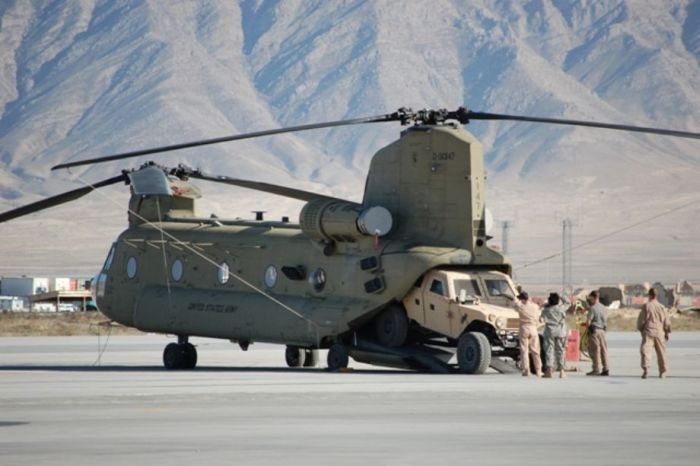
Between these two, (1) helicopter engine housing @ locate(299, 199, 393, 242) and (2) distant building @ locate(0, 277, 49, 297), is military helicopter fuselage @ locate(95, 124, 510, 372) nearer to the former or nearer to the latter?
(1) helicopter engine housing @ locate(299, 199, 393, 242)

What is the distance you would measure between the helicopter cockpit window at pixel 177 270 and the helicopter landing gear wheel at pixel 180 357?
1692 millimetres

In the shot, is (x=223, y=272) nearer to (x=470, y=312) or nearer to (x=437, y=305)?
(x=437, y=305)

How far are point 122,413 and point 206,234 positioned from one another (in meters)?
13.5

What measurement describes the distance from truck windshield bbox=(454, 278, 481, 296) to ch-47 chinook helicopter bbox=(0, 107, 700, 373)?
25mm

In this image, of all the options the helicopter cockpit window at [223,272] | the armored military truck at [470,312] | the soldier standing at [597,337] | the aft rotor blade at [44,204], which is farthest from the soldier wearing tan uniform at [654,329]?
the aft rotor blade at [44,204]

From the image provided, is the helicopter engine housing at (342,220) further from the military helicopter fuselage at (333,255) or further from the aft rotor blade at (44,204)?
the aft rotor blade at (44,204)

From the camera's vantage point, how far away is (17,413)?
837 inches

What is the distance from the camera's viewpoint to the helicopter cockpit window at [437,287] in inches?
1181

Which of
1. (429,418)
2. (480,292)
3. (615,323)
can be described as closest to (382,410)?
(429,418)

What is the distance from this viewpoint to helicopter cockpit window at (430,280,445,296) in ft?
98.4

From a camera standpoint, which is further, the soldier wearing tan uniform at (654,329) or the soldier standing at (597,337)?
the soldier standing at (597,337)

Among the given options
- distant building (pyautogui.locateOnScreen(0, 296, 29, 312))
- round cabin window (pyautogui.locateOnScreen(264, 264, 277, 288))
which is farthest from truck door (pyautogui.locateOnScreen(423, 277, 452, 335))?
distant building (pyautogui.locateOnScreen(0, 296, 29, 312))

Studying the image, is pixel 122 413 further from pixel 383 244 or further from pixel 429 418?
Answer: pixel 383 244

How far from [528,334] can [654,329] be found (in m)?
2.13
